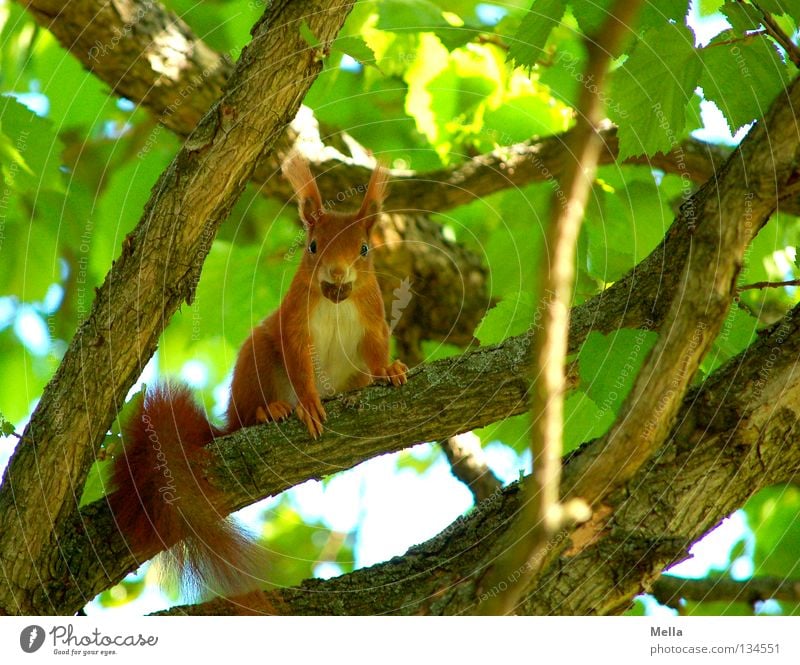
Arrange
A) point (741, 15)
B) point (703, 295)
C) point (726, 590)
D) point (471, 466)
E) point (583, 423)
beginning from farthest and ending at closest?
point (471, 466) < point (726, 590) < point (583, 423) < point (741, 15) < point (703, 295)

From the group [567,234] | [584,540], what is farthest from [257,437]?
[567,234]

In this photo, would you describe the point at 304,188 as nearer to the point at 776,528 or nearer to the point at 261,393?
the point at 261,393

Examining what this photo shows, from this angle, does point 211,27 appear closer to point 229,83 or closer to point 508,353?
point 229,83

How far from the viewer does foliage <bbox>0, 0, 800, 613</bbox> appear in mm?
1985

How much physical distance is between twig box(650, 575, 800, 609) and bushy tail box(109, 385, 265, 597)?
3.13 ft

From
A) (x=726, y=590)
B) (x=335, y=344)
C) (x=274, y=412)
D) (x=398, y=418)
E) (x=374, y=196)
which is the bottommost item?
(x=726, y=590)

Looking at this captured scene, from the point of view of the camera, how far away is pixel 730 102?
4.92 feet

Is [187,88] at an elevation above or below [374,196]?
above

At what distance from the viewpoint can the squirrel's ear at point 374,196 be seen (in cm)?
228

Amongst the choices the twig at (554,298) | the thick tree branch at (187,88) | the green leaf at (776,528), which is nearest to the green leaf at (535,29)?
the twig at (554,298)

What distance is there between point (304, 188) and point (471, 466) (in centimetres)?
85

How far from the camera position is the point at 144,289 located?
4.99ft

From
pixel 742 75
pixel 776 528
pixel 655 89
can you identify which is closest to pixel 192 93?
pixel 655 89
